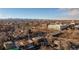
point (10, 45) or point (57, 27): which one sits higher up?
point (57, 27)

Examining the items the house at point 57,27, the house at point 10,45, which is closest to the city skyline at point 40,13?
the house at point 57,27

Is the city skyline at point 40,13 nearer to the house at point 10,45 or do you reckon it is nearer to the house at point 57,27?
the house at point 57,27

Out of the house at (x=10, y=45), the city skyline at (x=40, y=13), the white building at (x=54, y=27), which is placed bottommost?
the house at (x=10, y=45)

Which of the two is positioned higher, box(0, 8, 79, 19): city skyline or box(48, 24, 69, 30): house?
box(0, 8, 79, 19): city skyline

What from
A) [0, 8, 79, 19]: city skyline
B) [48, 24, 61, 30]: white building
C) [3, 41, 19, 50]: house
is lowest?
[3, 41, 19, 50]: house

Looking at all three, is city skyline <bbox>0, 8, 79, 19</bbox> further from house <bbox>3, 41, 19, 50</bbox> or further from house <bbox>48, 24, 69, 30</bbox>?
house <bbox>3, 41, 19, 50</bbox>

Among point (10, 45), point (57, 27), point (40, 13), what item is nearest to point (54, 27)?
point (57, 27)

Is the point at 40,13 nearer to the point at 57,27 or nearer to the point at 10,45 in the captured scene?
the point at 57,27

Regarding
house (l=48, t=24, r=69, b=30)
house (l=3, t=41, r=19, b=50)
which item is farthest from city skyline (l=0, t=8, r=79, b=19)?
house (l=3, t=41, r=19, b=50)

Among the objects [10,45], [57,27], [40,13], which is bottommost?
[10,45]
